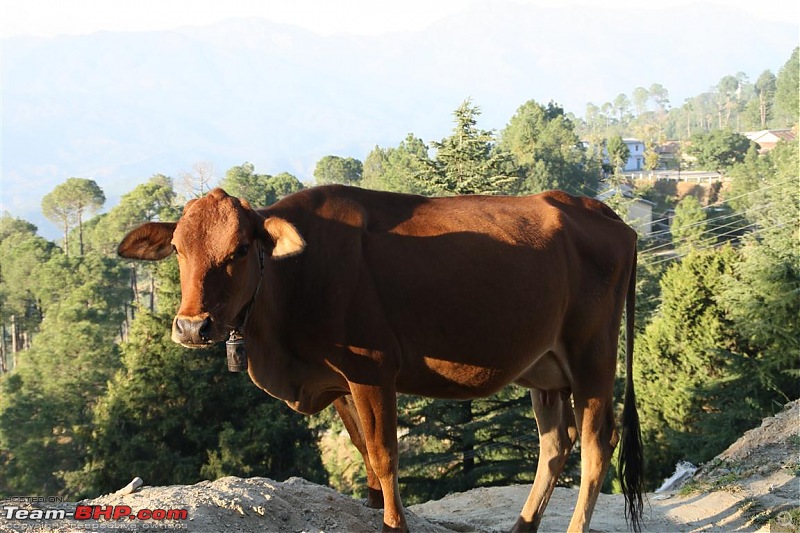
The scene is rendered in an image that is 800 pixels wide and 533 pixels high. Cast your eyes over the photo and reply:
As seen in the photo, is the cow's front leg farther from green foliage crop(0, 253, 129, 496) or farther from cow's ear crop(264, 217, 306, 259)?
green foliage crop(0, 253, 129, 496)

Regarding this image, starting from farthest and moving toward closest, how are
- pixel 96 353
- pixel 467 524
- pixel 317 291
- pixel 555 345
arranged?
pixel 96 353 < pixel 467 524 < pixel 555 345 < pixel 317 291

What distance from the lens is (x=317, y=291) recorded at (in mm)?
6836

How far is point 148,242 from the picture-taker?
6926 mm

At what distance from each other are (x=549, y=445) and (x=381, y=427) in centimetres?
233

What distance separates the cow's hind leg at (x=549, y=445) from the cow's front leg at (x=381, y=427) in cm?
188

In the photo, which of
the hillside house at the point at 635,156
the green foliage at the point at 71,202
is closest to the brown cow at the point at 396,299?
the green foliage at the point at 71,202

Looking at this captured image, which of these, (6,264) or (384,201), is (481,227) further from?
(6,264)

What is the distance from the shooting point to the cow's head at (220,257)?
6105 millimetres

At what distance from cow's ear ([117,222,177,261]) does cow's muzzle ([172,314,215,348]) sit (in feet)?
3.37

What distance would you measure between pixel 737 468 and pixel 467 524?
5.03 m

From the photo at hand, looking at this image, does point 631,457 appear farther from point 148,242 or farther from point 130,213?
point 130,213

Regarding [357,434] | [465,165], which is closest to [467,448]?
[465,165]

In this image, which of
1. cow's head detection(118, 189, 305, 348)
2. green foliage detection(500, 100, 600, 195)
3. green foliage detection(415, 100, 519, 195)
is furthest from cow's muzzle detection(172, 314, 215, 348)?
green foliage detection(500, 100, 600, 195)

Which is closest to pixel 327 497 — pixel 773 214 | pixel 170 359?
pixel 170 359
